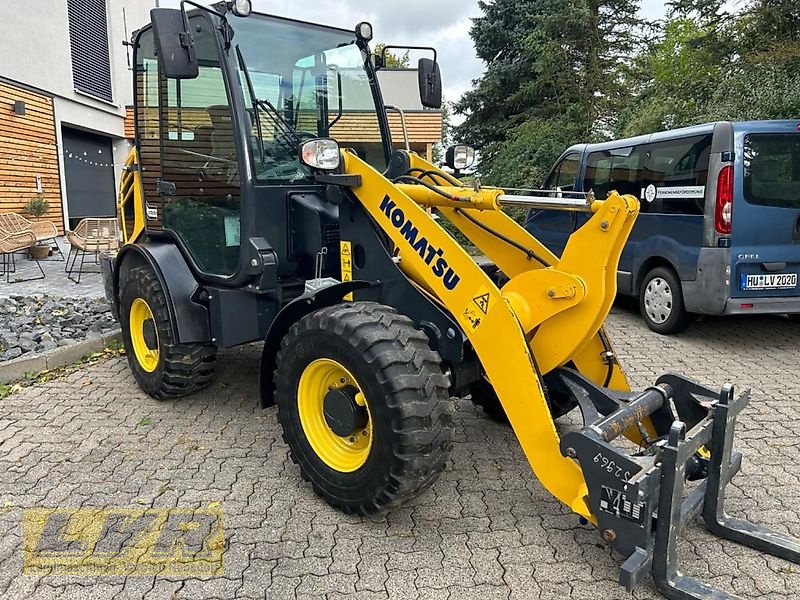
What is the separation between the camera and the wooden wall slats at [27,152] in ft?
37.3

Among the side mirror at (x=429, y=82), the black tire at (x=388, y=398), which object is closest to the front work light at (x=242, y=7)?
the side mirror at (x=429, y=82)

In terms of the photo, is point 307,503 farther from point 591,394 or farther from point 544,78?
point 544,78

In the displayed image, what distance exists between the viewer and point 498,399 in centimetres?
357

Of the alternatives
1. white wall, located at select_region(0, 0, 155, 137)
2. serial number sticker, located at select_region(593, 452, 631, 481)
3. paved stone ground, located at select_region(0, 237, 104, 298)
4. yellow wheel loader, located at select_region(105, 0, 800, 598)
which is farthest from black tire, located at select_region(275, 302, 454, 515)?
white wall, located at select_region(0, 0, 155, 137)

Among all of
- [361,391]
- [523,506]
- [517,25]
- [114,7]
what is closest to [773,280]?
[523,506]

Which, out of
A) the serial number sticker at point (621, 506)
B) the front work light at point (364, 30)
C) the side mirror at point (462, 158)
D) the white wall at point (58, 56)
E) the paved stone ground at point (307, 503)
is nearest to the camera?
the serial number sticker at point (621, 506)

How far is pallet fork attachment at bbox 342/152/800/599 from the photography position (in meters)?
2.39

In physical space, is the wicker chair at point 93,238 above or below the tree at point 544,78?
below

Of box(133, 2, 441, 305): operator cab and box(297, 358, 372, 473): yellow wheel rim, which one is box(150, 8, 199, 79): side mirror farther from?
box(297, 358, 372, 473): yellow wheel rim

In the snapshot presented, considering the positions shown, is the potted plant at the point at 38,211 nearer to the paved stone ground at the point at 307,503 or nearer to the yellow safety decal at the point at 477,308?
the paved stone ground at the point at 307,503

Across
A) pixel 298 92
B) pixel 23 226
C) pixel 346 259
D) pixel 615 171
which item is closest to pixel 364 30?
pixel 298 92

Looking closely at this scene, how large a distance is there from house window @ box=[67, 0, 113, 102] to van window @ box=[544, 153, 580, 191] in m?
10.5

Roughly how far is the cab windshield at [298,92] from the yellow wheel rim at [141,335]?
1.63 m

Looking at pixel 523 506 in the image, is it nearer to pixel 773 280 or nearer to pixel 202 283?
pixel 202 283
